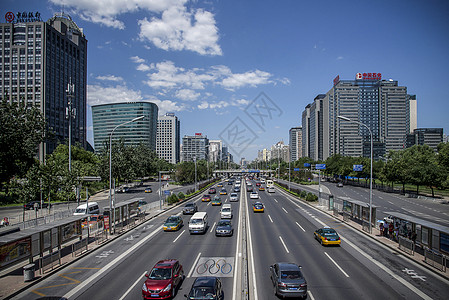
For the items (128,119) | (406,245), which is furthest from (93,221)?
(128,119)

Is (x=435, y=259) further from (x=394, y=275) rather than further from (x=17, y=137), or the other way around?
(x=17, y=137)

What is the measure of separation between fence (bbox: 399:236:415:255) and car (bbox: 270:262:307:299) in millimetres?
10925

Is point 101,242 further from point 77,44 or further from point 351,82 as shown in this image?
point 351,82

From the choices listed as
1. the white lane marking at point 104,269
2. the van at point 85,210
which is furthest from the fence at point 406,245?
the van at point 85,210

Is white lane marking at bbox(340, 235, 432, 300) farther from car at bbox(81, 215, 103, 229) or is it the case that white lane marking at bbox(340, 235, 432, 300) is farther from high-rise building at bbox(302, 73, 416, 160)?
high-rise building at bbox(302, 73, 416, 160)

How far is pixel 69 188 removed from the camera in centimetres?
3594

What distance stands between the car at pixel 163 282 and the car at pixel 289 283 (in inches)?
188

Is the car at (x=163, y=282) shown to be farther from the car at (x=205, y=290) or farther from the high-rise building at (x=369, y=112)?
the high-rise building at (x=369, y=112)

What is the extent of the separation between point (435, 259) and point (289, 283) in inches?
432

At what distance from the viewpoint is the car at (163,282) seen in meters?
12.1

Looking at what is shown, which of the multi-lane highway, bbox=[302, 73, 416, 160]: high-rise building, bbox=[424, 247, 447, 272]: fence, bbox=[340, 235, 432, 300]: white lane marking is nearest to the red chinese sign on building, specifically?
bbox=[302, 73, 416, 160]: high-rise building

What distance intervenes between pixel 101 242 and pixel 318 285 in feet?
57.2

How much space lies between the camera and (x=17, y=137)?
3566 centimetres

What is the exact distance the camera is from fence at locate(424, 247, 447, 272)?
1592 centimetres
